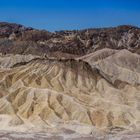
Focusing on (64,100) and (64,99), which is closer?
(64,100)

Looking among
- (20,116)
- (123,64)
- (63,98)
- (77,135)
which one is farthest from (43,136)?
(123,64)

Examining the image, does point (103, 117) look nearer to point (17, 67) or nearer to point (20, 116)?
point (20, 116)

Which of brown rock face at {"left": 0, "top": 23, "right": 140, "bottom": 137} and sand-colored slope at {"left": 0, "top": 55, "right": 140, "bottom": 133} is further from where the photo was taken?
sand-colored slope at {"left": 0, "top": 55, "right": 140, "bottom": 133}

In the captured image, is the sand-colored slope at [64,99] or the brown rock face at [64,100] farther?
the sand-colored slope at [64,99]

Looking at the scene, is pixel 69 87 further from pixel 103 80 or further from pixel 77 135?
pixel 77 135

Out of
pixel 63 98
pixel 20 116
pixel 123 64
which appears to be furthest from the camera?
pixel 123 64

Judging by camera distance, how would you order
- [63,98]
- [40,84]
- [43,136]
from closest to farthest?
[43,136]
[63,98]
[40,84]

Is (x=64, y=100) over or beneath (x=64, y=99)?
beneath

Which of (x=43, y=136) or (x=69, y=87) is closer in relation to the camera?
(x=43, y=136)

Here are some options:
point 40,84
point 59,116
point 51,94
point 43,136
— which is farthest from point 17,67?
point 43,136
